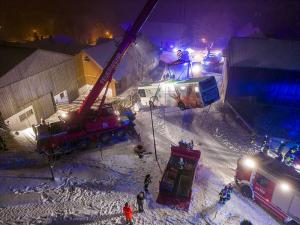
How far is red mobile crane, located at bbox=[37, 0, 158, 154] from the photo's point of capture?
703 inches

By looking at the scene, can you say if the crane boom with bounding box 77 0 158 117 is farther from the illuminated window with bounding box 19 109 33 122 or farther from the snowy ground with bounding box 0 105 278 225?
the illuminated window with bounding box 19 109 33 122

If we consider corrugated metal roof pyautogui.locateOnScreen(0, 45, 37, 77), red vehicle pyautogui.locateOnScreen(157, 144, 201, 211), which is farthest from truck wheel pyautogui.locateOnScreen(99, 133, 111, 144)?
corrugated metal roof pyautogui.locateOnScreen(0, 45, 37, 77)

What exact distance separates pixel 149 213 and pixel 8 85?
16.0 m

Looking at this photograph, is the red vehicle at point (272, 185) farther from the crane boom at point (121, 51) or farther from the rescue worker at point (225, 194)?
the crane boom at point (121, 51)

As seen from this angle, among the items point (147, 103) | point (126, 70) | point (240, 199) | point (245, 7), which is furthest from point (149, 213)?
point (245, 7)

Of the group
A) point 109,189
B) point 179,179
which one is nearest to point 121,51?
point 109,189

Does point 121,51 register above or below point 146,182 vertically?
above

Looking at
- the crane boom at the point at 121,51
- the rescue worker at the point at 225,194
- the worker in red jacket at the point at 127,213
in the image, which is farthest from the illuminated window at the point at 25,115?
the rescue worker at the point at 225,194

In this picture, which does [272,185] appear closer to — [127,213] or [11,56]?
[127,213]

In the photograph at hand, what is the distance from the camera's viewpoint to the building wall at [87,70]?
30.3m

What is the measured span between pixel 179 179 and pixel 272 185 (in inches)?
218

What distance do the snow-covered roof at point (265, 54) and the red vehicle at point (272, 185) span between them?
1523cm

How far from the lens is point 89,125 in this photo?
765 inches

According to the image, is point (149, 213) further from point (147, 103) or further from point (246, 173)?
point (147, 103)
